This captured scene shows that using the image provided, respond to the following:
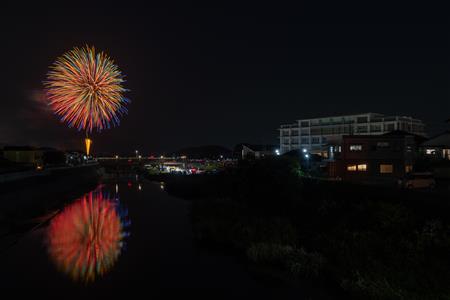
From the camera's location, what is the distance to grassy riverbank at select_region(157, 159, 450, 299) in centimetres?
1852

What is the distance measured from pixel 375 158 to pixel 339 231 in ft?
94.9

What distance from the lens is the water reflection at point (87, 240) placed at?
25.2 metres

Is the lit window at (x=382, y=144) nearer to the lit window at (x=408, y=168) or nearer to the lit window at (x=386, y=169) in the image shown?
the lit window at (x=386, y=169)

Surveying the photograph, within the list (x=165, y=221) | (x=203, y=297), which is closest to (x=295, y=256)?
(x=203, y=297)

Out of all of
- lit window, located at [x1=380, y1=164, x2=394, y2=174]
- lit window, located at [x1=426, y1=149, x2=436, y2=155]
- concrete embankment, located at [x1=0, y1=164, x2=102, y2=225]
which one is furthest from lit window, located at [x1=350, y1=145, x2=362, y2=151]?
concrete embankment, located at [x1=0, y1=164, x2=102, y2=225]

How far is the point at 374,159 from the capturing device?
51.5 metres

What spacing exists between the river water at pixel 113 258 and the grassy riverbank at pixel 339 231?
9.19ft

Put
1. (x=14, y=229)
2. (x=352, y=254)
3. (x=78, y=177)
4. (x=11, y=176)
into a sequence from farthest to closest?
(x=78, y=177)
(x=11, y=176)
(x=14, y=229)
(x=352, y=254)

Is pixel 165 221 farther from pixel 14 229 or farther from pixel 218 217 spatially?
pixel 14 229

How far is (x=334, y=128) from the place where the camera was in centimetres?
13188

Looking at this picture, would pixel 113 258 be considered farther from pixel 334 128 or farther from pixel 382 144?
pixel 334 128

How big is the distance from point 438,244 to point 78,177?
84317 millimetres

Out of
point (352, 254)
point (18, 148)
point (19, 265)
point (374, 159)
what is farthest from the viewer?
point (18, 148)

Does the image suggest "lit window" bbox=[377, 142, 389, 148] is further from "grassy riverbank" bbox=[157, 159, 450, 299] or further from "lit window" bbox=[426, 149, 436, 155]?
"lit window" bbox=[426, 149, 436, 155]
